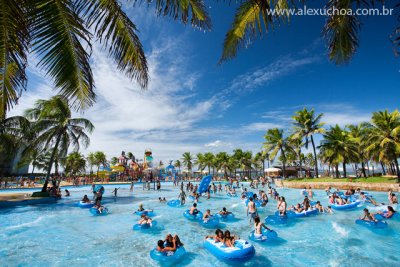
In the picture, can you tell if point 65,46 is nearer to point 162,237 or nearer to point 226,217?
point 162,237

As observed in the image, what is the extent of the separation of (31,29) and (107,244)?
9.81 meters

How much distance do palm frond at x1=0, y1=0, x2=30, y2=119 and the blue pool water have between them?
700 centimetres

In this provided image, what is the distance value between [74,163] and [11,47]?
61679 millimetres

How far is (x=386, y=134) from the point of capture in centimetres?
2556

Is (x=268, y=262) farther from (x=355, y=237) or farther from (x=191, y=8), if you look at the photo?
(x=191, y=8)

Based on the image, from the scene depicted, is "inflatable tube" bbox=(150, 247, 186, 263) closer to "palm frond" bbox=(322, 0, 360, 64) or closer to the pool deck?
"palm frond" bbox=(322, 0, 360, 64)

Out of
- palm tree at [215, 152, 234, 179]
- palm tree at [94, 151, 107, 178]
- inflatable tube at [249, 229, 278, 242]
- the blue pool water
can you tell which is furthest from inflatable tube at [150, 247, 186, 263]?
palm tree at [94, 151, 107, 178]

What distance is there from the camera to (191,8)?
4.38 metres

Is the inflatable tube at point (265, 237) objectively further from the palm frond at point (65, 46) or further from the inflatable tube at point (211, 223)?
the palm frond at point (65, 46)

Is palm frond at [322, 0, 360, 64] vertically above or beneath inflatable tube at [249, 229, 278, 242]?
above

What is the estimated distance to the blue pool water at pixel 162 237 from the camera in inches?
344

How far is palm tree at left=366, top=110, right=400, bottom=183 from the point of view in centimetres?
2441

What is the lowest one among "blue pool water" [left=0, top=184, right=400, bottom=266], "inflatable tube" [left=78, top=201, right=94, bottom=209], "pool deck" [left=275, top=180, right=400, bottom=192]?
"blue pool water" [left=0, top=184, right=400, bottom=266]

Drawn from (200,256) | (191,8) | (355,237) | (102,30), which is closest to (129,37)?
(102,30)
